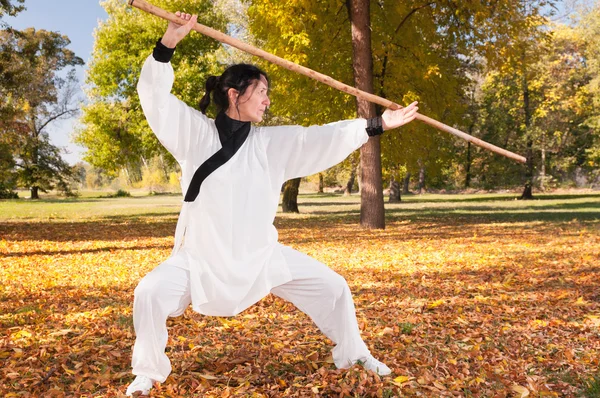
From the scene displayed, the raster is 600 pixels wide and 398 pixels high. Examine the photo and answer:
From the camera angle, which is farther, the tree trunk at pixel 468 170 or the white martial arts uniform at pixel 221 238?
the tree trunk at pixel 468 170

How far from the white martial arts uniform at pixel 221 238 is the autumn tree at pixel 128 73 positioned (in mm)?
21274

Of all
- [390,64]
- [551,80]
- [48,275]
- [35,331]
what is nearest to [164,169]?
[551,80]

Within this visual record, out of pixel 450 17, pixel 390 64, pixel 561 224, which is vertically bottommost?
pixel 561 224

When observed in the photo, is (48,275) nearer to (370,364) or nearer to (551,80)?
(370,364)

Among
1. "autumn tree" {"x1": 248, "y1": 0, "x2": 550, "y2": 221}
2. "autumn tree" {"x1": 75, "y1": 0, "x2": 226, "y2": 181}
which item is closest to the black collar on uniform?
"autumn tree" {"x1": 248, "y1": 0, "x2": 550, "y2": 221}

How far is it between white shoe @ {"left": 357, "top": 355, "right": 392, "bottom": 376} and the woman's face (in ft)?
6.45

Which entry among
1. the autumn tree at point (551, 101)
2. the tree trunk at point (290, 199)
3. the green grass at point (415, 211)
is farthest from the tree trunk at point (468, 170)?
the tree trunk at point (290, 199)

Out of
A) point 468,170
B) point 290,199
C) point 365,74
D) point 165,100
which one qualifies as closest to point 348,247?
point 365,74

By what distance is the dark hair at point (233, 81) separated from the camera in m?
4.23

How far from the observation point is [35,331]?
6102mm

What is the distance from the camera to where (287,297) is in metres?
4.42

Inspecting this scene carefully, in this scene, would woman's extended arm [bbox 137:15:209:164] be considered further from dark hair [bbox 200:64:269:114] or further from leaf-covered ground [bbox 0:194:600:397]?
leaf-covered ground [bbox 0:194:600:397]

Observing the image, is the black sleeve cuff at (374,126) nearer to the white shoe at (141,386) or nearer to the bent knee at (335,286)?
the bent knee at (335,286)

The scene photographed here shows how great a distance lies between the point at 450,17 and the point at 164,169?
4898 centimetres
